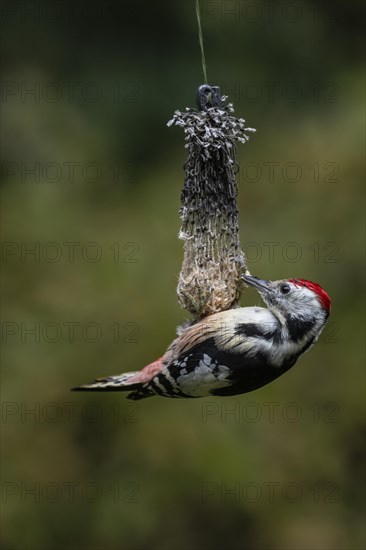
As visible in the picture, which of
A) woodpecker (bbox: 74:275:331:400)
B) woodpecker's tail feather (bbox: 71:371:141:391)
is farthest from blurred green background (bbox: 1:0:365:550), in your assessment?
woodpecker (bbox: 74:275:331:400)

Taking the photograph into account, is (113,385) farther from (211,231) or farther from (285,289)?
(285,289)

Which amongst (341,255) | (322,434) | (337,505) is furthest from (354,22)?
(337,505)

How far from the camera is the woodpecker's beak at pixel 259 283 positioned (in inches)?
137

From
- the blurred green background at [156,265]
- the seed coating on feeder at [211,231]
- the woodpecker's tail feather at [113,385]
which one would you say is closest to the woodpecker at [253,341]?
the seed coating on feeder at [211,231]

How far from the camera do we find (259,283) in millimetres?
3537

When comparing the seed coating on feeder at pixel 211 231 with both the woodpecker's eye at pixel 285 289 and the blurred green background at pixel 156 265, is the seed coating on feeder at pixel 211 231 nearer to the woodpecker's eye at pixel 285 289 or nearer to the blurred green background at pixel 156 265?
the woodpecker's eye at pixel 285 289

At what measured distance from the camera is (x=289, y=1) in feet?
24.4

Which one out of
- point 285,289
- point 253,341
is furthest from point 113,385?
point 285,289

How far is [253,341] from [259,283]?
24cm

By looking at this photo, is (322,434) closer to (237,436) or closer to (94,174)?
(237,436)

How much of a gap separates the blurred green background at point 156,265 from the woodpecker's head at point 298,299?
2.47m

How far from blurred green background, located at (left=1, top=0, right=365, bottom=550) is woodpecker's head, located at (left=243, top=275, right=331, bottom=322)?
97.4 inches

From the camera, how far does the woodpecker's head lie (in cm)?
337

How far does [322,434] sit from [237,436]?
2.27 feet
